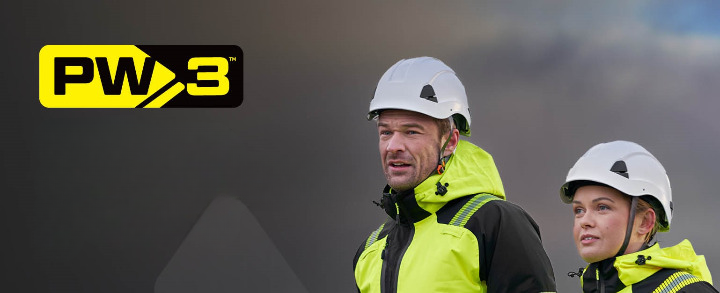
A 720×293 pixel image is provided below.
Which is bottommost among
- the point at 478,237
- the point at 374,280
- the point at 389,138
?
the point at 374,280

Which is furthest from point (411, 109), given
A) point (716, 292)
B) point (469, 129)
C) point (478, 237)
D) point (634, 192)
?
point (716, 292)

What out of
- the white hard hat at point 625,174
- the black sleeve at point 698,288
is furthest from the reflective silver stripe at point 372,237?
the black sleeve at point 698,288

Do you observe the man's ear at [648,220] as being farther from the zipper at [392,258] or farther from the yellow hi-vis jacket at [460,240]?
the zipper at [392,258]

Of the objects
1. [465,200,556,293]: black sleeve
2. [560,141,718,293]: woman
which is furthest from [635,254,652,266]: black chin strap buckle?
[465,200,556,293]: black sleeve

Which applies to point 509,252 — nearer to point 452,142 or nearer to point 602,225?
point 602,225

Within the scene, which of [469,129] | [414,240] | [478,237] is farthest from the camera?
[469,129]

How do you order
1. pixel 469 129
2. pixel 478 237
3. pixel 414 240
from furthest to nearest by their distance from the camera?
pixel 469 129
pixel 414 240
pixel 478 237

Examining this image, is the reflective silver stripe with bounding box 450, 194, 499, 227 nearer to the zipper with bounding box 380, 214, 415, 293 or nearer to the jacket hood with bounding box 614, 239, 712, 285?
the zipper with bounding box 380, 214, 415, 293

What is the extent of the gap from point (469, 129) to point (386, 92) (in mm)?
544

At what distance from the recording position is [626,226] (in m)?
4.57

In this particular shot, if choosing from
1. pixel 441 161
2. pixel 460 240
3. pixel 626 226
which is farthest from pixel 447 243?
pixel 626 226

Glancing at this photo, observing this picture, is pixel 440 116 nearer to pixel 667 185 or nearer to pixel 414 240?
pixel 414 240

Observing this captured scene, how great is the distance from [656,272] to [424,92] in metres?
1.59

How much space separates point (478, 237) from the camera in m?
4.34
